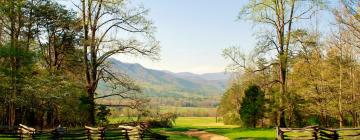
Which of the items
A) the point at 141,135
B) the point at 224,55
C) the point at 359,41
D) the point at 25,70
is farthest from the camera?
the point at 224,55

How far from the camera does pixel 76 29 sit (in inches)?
1734

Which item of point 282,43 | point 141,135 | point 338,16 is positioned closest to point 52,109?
point 141,135

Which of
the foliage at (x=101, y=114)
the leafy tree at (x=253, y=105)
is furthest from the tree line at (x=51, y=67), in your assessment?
the leafy tree at (x=253, y=105)

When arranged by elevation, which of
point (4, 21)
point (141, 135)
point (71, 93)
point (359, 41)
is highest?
point (4, 21)

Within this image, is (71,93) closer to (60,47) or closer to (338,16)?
(60,47)

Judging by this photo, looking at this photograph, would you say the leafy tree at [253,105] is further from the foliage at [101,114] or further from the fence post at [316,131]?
the fence post at [316,131]

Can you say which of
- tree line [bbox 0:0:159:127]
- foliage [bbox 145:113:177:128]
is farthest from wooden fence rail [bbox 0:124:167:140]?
foliage [bbox 145:113:177:128]

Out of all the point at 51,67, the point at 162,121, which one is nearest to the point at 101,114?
the point at 51,67

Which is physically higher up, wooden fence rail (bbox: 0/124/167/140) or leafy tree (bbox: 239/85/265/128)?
leafy tree (bbox: 239/85/265/128)

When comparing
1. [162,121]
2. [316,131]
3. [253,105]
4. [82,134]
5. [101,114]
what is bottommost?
[162,121]

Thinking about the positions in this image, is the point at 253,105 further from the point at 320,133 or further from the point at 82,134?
the point at 82,134

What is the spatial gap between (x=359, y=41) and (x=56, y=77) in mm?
24691

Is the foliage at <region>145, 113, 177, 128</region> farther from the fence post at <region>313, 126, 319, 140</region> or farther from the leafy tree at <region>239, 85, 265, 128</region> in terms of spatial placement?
the fence post at <region>313, 126, 319, 140</region>

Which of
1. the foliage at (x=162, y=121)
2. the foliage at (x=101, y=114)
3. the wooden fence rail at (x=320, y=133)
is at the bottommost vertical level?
the foliage at (x=162, y=121)
